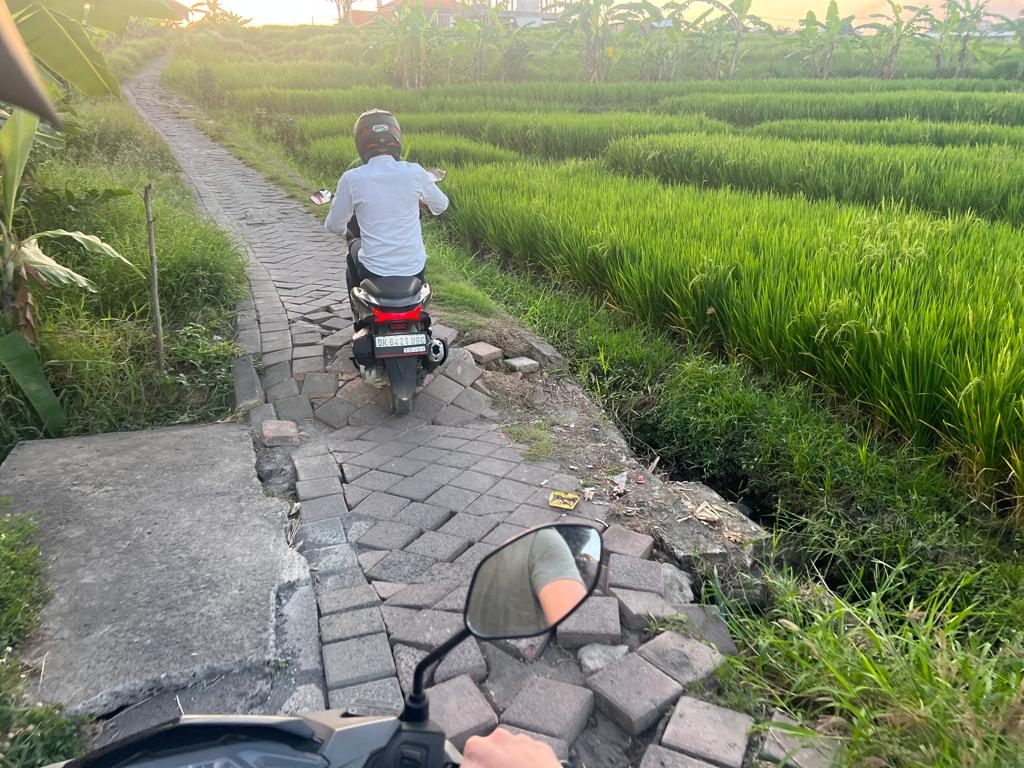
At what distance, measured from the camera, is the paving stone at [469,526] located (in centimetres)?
270

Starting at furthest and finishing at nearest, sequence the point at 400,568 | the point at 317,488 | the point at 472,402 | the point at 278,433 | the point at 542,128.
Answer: the point at 542,128, the point at 472,402, the point at 278,433, the point at 317,488, the point at 400,568

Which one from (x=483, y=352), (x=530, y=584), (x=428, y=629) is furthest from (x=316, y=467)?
(x=530, y=584)

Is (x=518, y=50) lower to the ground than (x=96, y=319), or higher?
higher

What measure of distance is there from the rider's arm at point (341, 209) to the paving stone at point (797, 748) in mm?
3136

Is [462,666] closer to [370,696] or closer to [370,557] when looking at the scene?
[370,696]

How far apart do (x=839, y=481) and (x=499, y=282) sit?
3.42 meters

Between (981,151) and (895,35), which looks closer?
(981,151)

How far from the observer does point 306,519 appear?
280 cm

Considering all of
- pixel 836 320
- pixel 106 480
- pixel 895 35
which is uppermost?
pixel 895 35

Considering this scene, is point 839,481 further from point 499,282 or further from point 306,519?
point 499,282

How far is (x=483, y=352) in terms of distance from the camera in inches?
169

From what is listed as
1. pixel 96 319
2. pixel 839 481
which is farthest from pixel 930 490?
pixel 96 319

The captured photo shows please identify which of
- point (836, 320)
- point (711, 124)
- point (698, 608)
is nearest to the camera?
point (698, 608)

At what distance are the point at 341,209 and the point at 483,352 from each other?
3.68 feet
